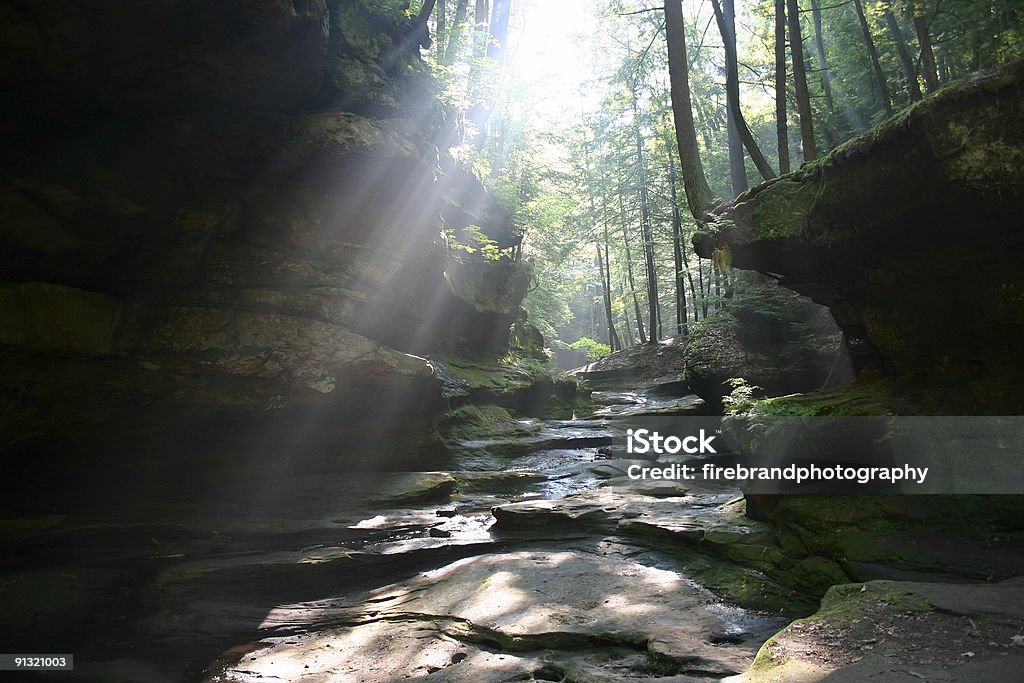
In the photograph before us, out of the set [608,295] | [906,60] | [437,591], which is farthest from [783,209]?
[608,295]

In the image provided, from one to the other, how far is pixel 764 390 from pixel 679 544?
7.84 metres

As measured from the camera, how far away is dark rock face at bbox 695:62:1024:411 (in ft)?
19.0

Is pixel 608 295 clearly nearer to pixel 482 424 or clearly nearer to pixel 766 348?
pixel 766 348

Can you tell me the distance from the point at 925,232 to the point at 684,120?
17.6 ft

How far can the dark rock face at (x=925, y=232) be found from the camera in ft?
19.0

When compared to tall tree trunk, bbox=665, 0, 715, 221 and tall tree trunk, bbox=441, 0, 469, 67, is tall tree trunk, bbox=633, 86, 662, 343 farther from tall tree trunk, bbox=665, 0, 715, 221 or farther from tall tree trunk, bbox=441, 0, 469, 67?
tall tree trunk, bbox=665, 0, 715, 221

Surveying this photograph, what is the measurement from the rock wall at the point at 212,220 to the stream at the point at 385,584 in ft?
5.42

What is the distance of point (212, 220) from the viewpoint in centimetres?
1052

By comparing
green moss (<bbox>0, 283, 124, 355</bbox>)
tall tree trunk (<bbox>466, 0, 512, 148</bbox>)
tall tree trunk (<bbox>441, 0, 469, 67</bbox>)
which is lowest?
green moss (<bbox>0, 283, 124, 355</bbox>)

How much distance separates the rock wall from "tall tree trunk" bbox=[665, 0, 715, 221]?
4.80 meters

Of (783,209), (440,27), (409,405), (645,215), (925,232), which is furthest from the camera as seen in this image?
(645,215)

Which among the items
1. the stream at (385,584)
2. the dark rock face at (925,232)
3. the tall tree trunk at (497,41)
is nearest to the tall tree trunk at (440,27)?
the tall tree trunk at (497,41)

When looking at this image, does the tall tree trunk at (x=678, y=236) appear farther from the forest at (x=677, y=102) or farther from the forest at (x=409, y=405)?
the forest at (x=409, y=405)

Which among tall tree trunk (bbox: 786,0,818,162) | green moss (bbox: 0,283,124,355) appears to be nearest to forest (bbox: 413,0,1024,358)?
tall tree trunk (bbox: 786,0,818,162)
